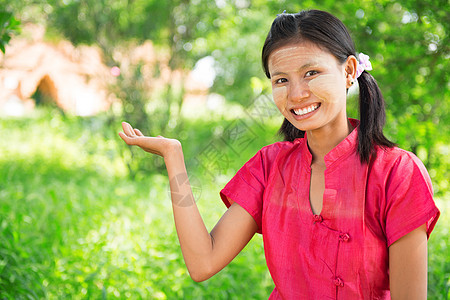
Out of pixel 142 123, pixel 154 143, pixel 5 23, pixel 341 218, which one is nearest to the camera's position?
pixel 341 218

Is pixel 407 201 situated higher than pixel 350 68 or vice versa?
pixel 350 68

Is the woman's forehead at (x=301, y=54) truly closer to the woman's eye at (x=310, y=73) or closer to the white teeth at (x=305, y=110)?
the woman's eye at (x=310, y=73)

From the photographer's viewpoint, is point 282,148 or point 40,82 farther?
point 40,82

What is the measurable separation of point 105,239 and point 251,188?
7.12 ft

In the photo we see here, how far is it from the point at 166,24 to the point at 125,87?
103cm

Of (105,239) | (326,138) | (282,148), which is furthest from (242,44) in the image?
(326,138)

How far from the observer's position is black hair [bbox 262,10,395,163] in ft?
4.41

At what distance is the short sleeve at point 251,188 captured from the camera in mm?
1494

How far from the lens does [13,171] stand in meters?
5.16

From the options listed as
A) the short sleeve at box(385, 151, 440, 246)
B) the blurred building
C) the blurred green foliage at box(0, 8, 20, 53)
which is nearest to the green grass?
the short sleeve at box(385, 151, 440, 246)

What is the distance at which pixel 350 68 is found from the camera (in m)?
1.39

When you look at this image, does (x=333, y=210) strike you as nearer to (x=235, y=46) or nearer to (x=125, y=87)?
(x=125, y=87)

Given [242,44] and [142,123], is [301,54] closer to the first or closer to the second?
[142,123]

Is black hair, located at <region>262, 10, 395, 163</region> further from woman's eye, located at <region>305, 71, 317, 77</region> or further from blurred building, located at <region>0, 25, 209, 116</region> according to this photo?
blurred building, located at <region>0, 25, 209, 116</region>
